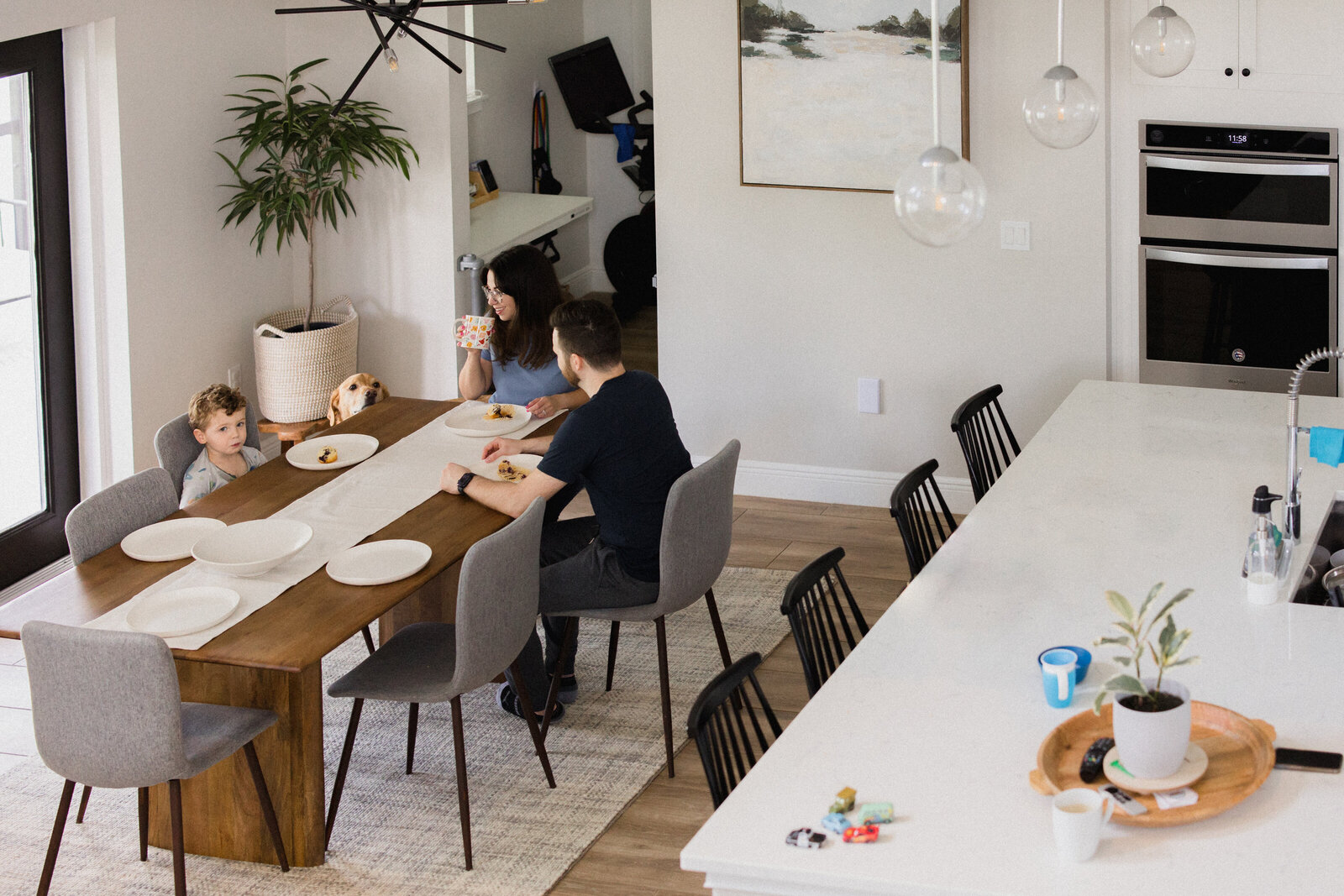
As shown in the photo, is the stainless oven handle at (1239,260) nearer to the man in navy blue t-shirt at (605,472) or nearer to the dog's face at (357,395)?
the man in navy blue t-shirt at (605,472)

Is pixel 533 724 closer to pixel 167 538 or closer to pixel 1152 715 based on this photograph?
pixel 167 538

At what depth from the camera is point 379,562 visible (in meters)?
3.65

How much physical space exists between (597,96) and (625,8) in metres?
0.52

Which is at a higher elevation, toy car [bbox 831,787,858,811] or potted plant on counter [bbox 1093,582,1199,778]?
potted plant on counter [bbox 1093,582,1199,778]

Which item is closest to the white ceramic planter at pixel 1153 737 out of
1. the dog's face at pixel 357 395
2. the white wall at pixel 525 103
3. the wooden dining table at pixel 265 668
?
the wooden dining table at pixel 265 668

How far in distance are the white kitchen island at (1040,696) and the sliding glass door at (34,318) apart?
11.1 feet

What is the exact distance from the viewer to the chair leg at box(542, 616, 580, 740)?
4.14 metres

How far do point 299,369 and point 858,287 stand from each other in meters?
2.18

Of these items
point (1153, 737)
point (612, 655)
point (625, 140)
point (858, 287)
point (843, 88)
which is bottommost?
point (612, 655)

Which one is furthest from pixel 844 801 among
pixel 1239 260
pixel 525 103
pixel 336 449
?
pixel 525 103

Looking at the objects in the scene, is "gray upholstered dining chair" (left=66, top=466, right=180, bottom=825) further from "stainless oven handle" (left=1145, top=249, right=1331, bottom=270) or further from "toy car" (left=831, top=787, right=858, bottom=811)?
"stainless oven handle" (left=1145, top=249, right=1331, bottom=270)

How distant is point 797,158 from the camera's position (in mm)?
5605

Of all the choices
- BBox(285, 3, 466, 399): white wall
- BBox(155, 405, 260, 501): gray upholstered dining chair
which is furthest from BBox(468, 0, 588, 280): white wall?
Result: BBox(155, 405, 260, 501): gray upholstered dining chair

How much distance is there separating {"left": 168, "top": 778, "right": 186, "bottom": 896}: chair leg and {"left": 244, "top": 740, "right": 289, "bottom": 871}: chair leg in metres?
0.19
